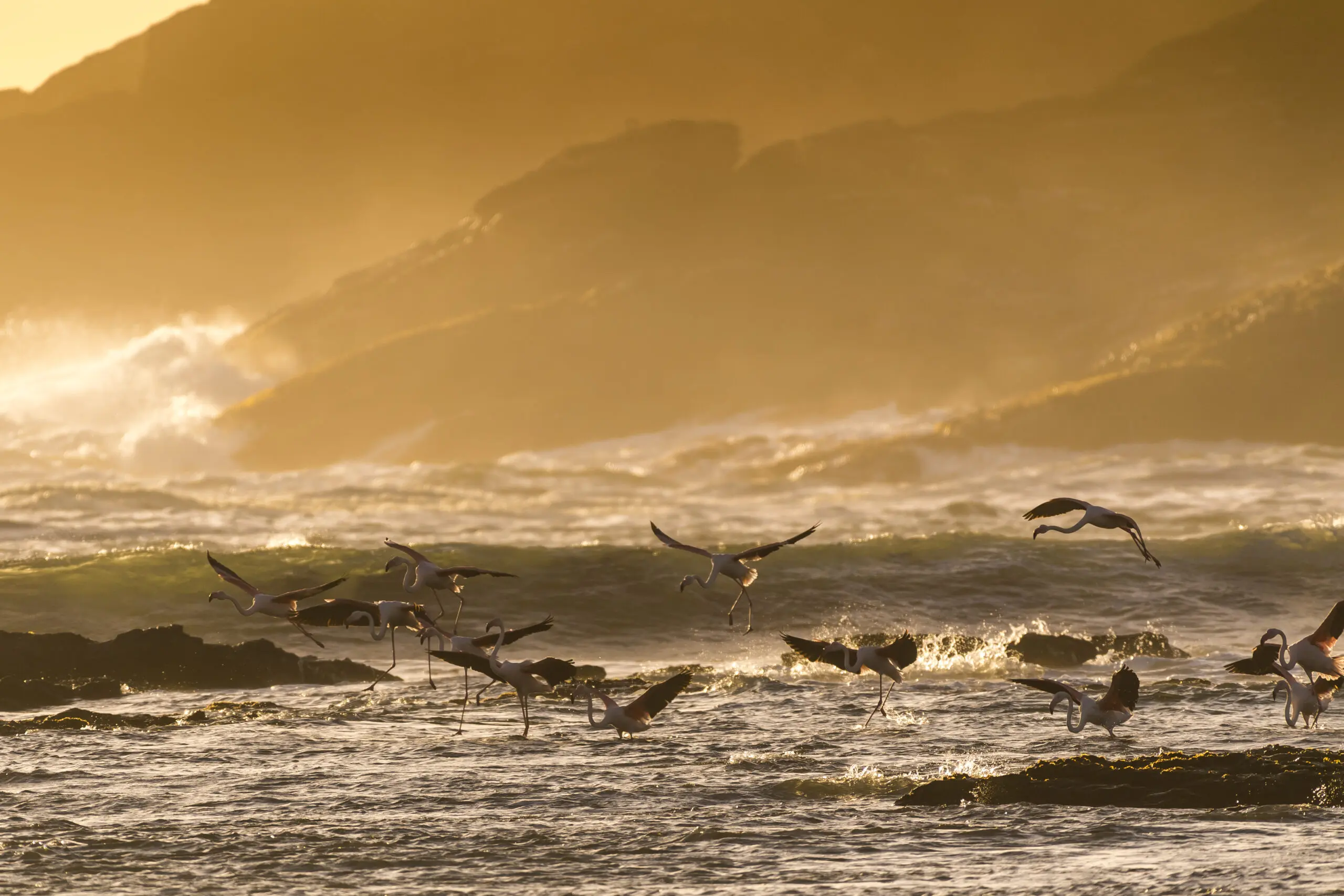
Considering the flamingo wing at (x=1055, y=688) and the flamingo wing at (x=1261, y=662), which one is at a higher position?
the flamingo wing at (x=1261, y=662)

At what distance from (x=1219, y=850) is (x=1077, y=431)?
217 ft

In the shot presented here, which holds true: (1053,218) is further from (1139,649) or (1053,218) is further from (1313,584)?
(1139,649)

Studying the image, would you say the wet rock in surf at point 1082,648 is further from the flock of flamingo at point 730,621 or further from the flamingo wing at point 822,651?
the flamingo wing at point 822,651

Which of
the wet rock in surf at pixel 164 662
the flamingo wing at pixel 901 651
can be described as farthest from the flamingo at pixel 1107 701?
the wet rock in surf at pixel 164 662

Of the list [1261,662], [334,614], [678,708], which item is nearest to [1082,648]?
[678,708]

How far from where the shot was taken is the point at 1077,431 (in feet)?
249

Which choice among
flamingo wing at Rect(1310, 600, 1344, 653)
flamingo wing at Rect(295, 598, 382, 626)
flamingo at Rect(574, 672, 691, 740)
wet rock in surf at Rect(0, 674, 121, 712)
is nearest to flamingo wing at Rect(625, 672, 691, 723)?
flamingo at Rect(574, 672, 691, 740)

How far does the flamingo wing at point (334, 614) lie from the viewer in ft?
55.0

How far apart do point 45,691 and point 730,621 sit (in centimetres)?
876

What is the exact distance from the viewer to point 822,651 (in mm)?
15867

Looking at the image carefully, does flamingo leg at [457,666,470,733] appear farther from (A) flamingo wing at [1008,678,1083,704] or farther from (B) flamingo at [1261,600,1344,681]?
(B) flamingo at [1261,600,1344,681]

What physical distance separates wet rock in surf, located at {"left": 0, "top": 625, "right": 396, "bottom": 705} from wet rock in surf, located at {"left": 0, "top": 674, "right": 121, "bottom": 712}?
1.10 feet

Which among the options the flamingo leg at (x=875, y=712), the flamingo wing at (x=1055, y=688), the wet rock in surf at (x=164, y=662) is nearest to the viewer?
the flamingo wing at (x=1055, y=688)

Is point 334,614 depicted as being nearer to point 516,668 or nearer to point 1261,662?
point 516,668
